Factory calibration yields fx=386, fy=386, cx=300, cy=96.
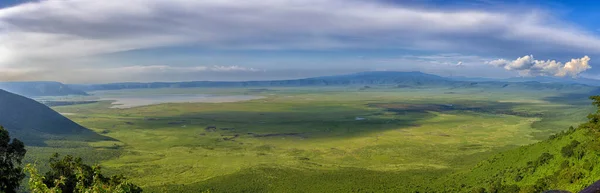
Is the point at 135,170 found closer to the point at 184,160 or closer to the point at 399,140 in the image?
the point at 184,160

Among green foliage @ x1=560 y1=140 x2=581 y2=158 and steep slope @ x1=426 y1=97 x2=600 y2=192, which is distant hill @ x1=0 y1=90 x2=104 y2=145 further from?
green foliage @ x1=560 y1=140 x2=581 y2=158

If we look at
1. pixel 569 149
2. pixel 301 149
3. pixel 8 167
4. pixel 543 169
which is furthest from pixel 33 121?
pixel 569 149

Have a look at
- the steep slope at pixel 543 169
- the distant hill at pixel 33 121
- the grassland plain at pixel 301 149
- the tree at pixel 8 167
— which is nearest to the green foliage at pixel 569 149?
the steep slope at pixel 543 169

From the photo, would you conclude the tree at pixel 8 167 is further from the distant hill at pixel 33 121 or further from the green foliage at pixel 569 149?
the distant hill at pixel 33 121

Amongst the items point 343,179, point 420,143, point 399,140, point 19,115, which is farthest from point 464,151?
point 19,115

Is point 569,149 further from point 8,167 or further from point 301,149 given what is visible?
point 301,149

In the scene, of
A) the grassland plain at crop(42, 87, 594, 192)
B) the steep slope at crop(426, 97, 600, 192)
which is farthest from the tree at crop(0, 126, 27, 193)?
the steep slope at crop(426, 97, 600, 192)

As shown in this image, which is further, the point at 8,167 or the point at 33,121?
the point at 33,121
